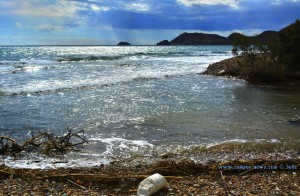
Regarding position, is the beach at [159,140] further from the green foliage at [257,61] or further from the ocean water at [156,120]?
the green foliage at [257,61]

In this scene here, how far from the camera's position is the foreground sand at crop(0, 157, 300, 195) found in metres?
6.51

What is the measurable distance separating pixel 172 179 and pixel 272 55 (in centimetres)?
2106

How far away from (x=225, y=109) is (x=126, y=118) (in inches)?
181

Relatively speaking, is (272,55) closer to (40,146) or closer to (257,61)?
(257,61)

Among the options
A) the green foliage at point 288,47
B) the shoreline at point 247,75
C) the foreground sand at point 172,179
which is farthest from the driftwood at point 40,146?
the green foliage at point 288,47

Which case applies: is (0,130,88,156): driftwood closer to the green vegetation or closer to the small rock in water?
the small rock in water

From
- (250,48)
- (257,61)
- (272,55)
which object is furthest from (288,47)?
(250,48)

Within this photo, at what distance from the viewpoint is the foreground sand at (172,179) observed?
256 inches

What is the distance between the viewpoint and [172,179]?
7.32 m

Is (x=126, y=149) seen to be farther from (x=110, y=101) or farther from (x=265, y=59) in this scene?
(x=265, y=59)

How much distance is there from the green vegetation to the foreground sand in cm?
1808

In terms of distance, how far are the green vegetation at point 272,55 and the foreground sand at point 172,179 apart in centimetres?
1808

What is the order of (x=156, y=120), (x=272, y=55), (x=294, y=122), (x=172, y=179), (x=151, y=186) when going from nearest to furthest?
(x=151, y=186), (x=172, y=179), (x=294, y=122), (x=156, y=120), (x=272, y=55)

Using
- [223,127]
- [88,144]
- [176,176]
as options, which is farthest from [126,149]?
[223,127]
